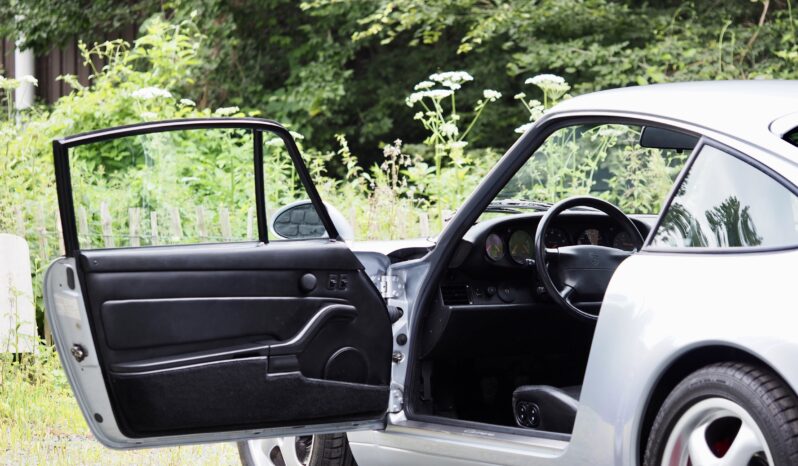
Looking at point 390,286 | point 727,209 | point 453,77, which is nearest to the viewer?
point 727,209

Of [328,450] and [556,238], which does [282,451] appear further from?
[556,238]

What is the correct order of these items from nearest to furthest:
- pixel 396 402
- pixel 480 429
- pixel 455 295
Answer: pixel 480 429, pixel 396 402, pixel 455 295

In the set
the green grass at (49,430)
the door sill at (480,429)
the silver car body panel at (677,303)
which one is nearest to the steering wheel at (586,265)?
the door sill at (480,429)

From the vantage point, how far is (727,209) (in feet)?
9.75

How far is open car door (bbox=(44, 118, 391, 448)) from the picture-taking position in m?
3.42

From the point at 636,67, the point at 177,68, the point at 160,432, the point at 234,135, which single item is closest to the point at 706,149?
the point at 160,432

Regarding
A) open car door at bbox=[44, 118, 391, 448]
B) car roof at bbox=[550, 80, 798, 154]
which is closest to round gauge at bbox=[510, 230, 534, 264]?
open car door at bbox=[44, 118, 391, 448]

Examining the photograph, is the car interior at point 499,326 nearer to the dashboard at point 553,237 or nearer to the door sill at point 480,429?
the dashboard at point 553,237

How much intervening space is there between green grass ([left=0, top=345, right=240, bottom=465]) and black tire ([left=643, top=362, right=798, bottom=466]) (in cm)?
296

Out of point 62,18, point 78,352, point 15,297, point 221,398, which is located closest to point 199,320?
point 221,398

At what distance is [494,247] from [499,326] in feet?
0.96

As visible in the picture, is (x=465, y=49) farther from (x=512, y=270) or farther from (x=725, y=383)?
(x=725, y=383)

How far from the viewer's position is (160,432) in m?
3.49

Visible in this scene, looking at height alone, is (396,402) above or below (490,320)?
below
